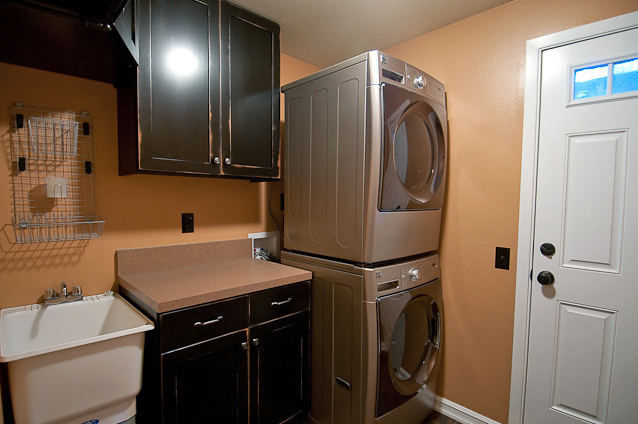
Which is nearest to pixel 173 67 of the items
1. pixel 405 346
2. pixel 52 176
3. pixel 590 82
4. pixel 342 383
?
pixel 52 176

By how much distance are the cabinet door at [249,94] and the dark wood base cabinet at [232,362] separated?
75cm

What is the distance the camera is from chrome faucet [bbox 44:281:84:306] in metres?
1.42

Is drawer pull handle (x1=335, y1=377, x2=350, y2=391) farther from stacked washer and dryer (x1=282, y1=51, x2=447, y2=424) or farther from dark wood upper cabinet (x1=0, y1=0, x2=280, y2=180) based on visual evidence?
dark wood upper cabinet (x1=0, y1=0, x2=280, y2=180)

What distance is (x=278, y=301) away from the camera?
1663mm

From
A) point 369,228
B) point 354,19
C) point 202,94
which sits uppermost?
point 354,19

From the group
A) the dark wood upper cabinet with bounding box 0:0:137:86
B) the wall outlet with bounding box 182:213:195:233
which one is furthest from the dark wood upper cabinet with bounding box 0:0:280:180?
the wall outlet with bounding box 182:213:195:233

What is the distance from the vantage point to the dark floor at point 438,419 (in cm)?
198

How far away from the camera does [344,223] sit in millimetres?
1641

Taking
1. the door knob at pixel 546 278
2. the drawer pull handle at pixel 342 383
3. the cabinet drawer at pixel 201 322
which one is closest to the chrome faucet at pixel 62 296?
the cabinet drawer at pixel 201 322

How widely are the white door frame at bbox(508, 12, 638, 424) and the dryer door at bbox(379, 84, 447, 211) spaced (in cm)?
42

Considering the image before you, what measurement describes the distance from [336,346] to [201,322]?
0.71 meters

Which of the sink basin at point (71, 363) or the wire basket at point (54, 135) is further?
the wire basket at point (54, 135)

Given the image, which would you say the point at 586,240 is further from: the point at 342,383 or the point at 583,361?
the point at 342,383

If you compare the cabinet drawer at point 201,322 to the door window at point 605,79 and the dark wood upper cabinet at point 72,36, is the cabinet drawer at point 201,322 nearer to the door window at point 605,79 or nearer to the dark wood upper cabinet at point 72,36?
the dark wood upper cabinet at point 72,36
